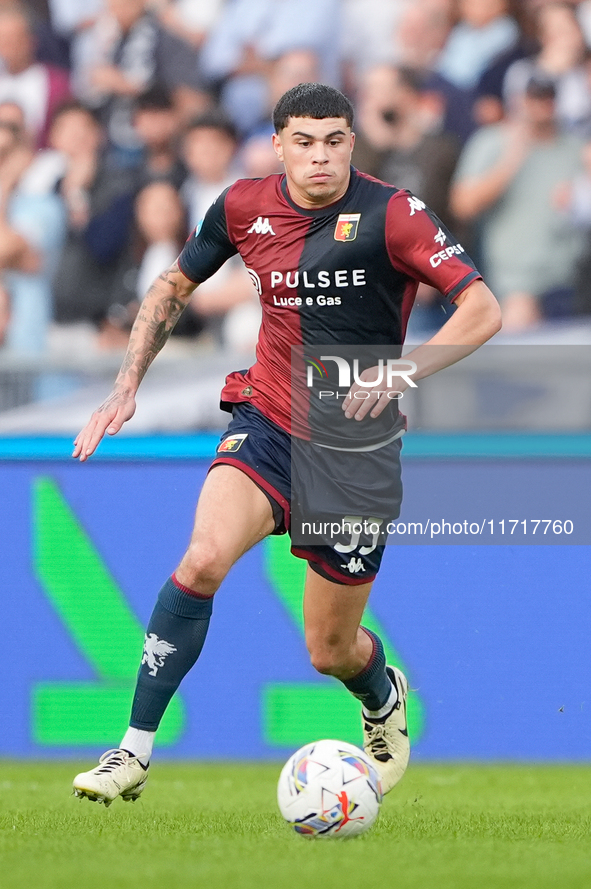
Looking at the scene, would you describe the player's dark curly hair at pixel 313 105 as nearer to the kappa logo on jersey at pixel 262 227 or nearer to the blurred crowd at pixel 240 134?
the kappa logo on jersey at pixel 262 227

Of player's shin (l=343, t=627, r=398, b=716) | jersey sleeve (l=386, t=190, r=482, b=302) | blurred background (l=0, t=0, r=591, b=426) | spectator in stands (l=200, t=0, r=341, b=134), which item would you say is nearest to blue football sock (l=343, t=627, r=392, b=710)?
player's shin (l=343, t=627, r=398, b=716)

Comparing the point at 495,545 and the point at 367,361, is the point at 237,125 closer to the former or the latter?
the point at 495,545

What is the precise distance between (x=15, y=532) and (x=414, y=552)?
2.04 meters

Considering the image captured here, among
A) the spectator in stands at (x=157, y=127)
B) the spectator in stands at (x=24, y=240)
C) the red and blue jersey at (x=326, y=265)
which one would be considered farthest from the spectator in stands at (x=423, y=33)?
the red and blue jersey at (x=326, y=265)

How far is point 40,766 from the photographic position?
656 centimetres

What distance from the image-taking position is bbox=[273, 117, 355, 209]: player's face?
4.53m

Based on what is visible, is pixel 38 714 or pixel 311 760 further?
pixel 38 714

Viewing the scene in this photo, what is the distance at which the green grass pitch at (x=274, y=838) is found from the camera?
330 centimetres

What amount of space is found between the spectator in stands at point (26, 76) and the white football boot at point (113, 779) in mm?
6461

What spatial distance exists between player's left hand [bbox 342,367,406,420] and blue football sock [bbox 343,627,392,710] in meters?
1.21

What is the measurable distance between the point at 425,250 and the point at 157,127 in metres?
5.49

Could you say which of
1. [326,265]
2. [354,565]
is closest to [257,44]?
[326,265]

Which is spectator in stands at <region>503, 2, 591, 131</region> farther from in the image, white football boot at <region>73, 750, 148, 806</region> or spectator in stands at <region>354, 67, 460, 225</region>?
white football boot at <region>73, 750, 148, 806</region>

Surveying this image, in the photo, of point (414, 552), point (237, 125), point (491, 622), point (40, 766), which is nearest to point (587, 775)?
point (491, 622)
